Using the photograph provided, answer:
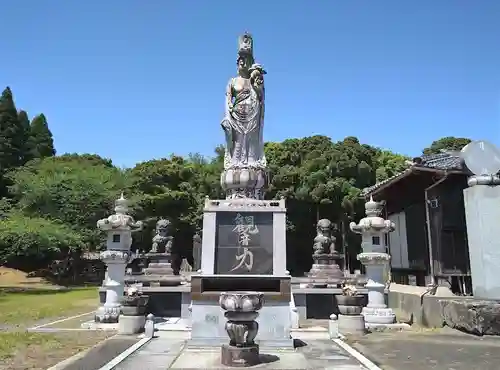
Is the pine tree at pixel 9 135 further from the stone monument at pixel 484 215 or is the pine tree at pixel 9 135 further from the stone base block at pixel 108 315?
the stone monument at pixel 484 215

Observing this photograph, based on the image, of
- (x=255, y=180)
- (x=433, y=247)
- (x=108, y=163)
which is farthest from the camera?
(x=108, y=163)

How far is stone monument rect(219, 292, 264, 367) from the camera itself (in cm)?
715

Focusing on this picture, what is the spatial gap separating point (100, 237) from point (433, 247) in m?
24.8

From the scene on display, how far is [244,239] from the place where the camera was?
10.1 metres

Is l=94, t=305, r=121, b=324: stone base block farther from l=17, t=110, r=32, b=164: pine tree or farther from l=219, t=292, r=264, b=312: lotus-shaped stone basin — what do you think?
l=17, t=110, r=32, b=164: pine tree

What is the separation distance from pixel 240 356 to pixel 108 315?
6.92 m

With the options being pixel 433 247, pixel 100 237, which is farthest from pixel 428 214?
pixel 100 237

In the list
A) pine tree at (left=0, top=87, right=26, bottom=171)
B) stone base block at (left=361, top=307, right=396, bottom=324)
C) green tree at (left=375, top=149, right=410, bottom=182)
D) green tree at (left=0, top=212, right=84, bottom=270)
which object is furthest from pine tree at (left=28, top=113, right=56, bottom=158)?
stone base block at (left=361, top=307, right=396, bottom=324)

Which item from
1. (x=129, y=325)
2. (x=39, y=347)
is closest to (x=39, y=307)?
(x=129, y=325)

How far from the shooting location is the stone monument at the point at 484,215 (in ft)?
25.8

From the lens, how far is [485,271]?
25.9 ft

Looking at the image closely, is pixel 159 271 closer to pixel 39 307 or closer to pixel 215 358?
pixel 39 307

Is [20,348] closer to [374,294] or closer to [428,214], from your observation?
[374,294]

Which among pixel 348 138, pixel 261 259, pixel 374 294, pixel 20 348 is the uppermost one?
pixel 348 138
